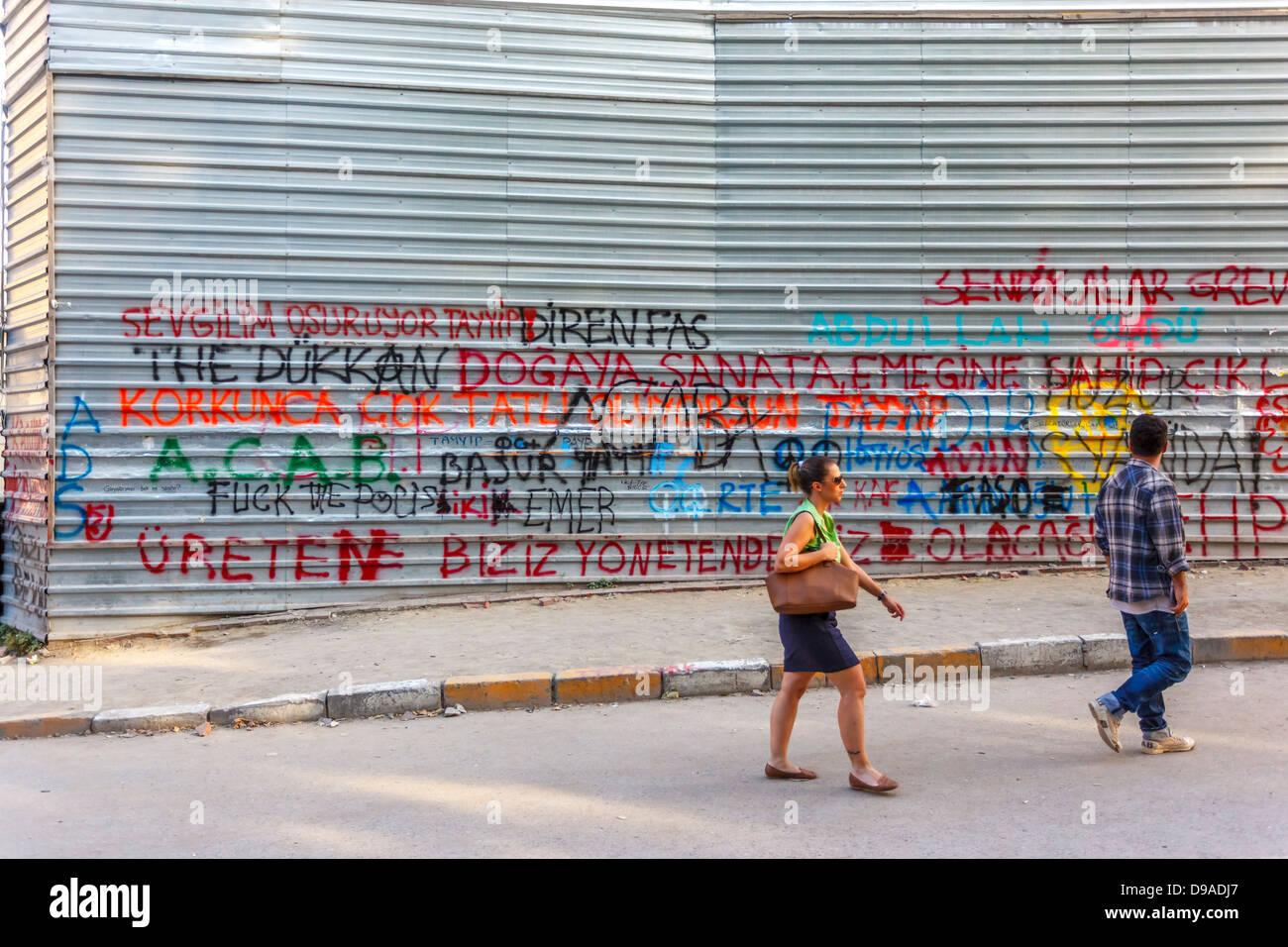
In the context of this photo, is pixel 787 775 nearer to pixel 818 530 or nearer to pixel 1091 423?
pixel 818 530

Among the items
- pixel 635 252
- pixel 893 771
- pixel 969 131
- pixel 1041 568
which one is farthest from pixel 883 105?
pixel 893 771

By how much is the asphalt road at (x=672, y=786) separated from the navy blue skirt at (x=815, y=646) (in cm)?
56

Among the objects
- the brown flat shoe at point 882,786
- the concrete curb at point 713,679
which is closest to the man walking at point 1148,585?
the brown flat shoe at point 882,786

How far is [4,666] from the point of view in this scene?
8.63m

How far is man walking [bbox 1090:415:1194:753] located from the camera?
5246 millimetres

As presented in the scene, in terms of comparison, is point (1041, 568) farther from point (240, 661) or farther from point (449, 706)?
point (240, 661)

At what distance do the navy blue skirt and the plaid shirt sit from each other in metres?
1.42

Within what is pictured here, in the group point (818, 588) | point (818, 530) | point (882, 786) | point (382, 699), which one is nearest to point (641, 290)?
point (382, 699)

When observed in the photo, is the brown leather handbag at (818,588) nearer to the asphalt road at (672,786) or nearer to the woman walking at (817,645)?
the woman walking at (817,645)

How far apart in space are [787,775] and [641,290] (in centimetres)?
547

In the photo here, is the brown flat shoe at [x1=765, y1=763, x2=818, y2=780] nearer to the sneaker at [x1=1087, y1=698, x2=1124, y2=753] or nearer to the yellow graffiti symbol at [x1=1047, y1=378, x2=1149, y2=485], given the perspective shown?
the sneaker at [x1=1087, y1=698, x2=1124, y2=753]

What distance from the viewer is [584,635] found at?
318 inches

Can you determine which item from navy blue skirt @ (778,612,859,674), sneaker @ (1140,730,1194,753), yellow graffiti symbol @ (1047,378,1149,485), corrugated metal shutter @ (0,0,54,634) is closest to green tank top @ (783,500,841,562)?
navy blue skirt @ (778,612,859,674)

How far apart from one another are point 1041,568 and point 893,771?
5.07 m
